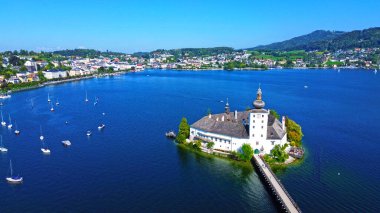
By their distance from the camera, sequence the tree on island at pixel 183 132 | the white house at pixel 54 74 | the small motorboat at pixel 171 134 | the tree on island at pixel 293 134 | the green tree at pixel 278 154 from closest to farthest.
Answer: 1. the green tree at pixel 278 154
2. the tree on island at pixel 293 134
3. the tree on island at pixel 183 132
4. the small motorboat at pixel 171 134
5. the white house at pixel 54 74

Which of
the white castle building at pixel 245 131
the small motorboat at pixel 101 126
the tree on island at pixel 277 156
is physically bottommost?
the small motorboat at pixel 101 126

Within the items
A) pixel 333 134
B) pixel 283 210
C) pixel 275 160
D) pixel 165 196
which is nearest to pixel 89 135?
pixel 165 196

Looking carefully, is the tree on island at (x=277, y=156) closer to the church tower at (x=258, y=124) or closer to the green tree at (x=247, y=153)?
the church tower at (x=258, y=124)

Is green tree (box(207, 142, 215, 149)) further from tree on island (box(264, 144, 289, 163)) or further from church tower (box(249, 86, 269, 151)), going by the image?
tree on island (box(264, 144, 289, 163))

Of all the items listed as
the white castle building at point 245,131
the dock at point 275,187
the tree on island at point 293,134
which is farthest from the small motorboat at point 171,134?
the tree on island at point 293,134

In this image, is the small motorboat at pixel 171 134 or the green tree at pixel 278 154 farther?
the small motorboat at pixel 171 134

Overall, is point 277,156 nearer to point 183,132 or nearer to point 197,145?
point 197,145

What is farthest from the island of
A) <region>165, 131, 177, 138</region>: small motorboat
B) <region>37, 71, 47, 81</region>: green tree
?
<region>37, 71, 47, 81</region>: green tree
